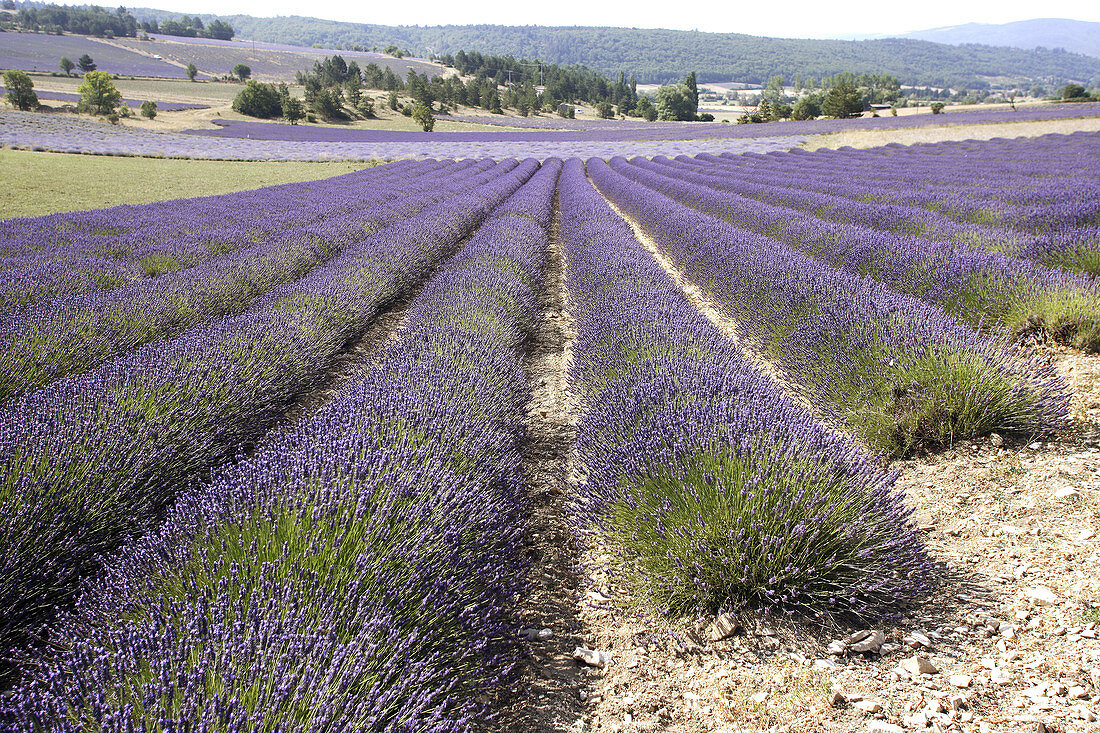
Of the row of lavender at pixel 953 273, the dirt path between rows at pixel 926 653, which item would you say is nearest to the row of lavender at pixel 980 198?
the row of lavender at pixel 953 273

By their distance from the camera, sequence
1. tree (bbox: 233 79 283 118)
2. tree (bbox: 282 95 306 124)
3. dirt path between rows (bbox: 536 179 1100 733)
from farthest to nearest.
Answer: tree (bbox: 233 79 283 118), tree (bbox: 282 95 306 124), dirt path between rows (bbox: 536 179 1100 733)

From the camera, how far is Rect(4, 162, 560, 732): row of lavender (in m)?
1.09

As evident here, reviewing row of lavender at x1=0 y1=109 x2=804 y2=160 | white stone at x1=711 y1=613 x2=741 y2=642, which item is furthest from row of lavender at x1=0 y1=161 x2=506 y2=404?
row of lavender at x1=0 y1=109 x2=804 y2=160

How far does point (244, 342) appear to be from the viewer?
3.46 meters

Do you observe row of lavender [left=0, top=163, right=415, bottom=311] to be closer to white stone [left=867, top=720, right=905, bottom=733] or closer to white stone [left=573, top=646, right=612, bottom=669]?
white stone [left=573, top=646, right=612, bottom=669]

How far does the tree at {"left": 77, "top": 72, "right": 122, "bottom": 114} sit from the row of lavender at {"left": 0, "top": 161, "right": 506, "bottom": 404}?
41.3m

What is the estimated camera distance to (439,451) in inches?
81.7

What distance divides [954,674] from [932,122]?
3684cm

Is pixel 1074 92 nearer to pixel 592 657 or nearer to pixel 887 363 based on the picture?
pixel 887 363

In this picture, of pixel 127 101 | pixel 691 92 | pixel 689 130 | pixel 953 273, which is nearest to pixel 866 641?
pixel 953 273

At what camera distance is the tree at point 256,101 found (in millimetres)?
45250

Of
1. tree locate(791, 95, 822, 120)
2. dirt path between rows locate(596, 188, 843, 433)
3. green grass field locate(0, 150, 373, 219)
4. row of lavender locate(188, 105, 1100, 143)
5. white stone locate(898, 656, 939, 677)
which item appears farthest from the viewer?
tree locate(791, 95, 822, 120)

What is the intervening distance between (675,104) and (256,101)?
41.3 m

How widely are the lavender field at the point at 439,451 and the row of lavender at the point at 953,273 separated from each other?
0.09 feet
